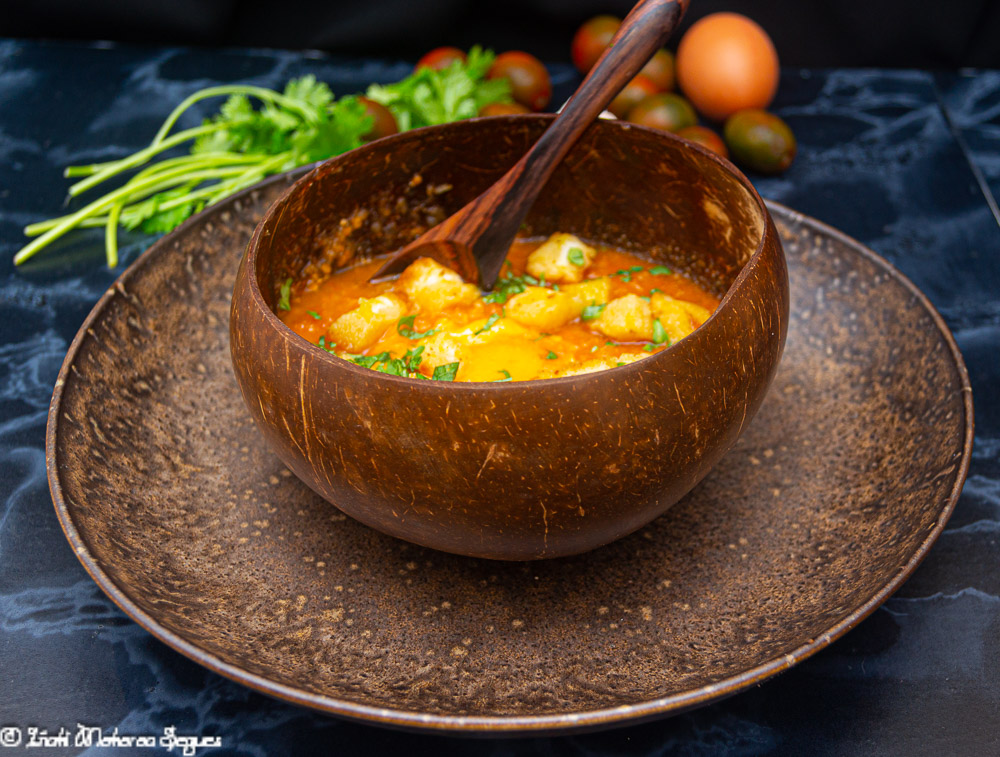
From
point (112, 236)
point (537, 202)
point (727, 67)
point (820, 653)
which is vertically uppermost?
point (727, 67)

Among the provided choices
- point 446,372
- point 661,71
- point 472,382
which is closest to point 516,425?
point 472,382

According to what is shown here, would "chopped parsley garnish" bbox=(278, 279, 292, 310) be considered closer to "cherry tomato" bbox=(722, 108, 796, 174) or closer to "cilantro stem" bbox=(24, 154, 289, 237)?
"cilantro stem" bbox=(24, 154, 289, 237)

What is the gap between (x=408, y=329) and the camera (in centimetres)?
155

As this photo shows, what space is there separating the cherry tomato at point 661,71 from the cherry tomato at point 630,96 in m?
0.11

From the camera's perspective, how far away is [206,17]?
3016 millimetres

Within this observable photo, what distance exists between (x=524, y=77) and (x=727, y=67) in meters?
0.54

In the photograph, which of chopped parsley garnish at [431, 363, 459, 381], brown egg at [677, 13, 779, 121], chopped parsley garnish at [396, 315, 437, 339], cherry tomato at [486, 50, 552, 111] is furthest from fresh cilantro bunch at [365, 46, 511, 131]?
chopped parsley garnish at [431, 363, 459, 381]

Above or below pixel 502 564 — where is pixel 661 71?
above

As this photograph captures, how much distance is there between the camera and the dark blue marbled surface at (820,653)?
1239mm

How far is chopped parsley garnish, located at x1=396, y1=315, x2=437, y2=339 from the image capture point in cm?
153

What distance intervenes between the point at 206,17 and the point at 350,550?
2.28m

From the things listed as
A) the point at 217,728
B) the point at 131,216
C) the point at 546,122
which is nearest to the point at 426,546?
the point at 217,728

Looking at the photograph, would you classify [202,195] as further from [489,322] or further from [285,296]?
[489,322]

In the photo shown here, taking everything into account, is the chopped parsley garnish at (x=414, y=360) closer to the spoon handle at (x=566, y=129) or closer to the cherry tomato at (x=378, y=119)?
the spoon handle at (x=566, y=129)
